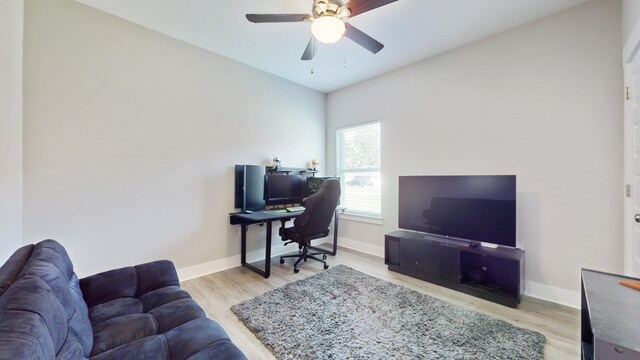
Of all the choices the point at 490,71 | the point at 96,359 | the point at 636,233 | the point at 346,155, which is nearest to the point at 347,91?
the point at 346,155

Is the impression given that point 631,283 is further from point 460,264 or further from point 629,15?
point 629,15

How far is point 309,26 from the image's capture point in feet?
8.29

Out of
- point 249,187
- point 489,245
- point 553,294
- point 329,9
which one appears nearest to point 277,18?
point 329,9

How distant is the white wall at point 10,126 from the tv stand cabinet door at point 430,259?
3.28m

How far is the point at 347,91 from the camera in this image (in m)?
4.17

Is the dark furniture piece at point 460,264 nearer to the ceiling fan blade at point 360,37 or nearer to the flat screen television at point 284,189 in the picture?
the flat screen television at point 284,189

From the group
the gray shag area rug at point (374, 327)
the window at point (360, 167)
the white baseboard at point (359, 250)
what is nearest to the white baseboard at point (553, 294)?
the white baseboard at point (359, 250)

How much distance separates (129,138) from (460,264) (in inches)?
139

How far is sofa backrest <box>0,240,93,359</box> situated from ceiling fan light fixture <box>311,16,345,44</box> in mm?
1959

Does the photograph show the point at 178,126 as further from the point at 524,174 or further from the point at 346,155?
the point at 524,174

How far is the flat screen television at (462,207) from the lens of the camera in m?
2.44

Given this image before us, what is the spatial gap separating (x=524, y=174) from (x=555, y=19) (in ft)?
4.73

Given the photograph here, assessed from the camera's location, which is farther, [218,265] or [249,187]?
[249,187]

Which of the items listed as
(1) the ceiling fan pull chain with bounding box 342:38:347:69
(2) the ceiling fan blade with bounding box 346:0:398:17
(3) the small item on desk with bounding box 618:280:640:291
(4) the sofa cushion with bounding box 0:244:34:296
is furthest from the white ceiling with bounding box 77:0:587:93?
(3) the small item on desk with bounding box 618:280:640:291
